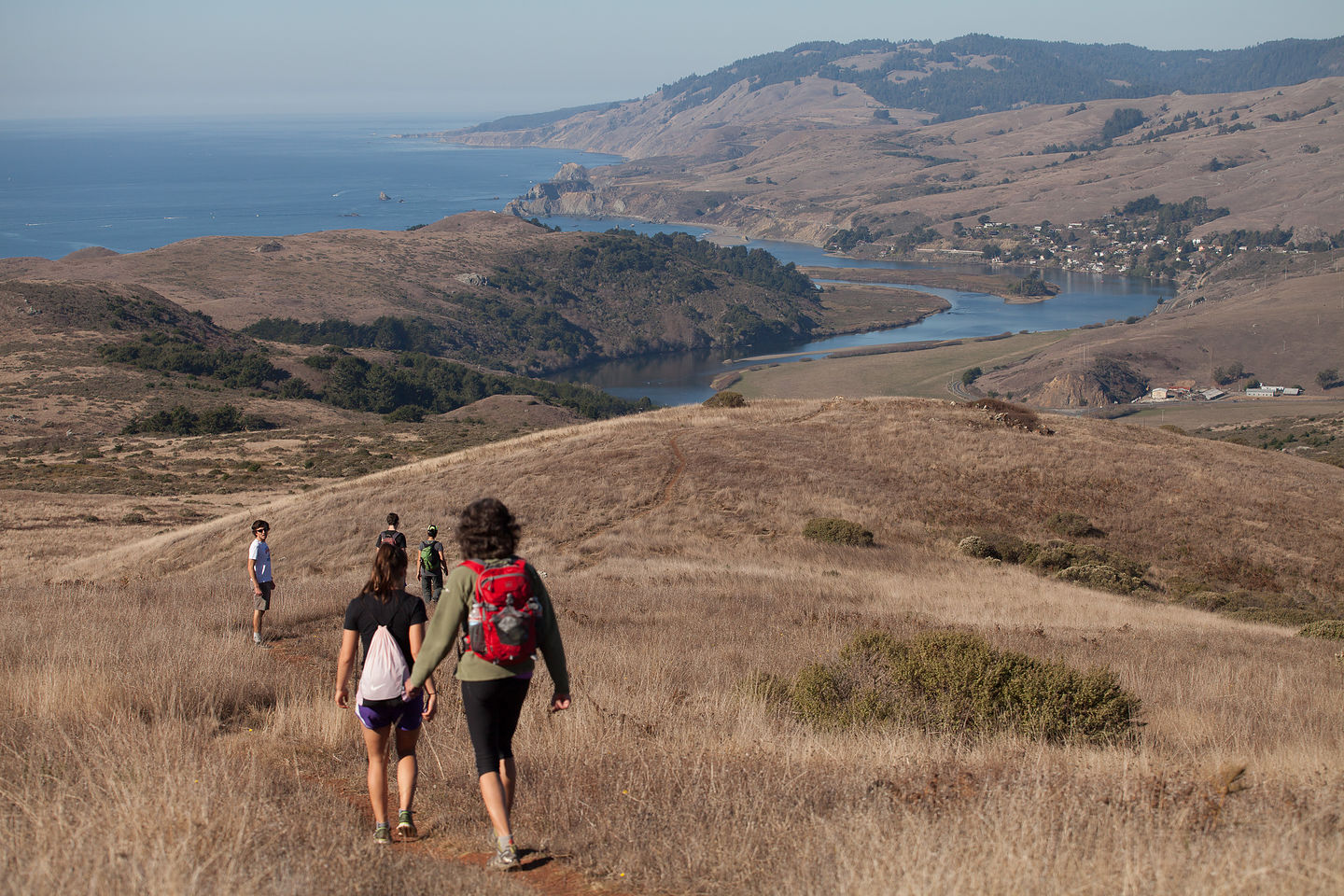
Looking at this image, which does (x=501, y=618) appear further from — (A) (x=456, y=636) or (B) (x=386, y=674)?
(B) (x=386, y=674)

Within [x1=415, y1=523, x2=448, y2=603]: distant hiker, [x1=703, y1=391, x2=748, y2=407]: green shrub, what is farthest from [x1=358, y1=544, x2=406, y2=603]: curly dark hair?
[x1=703, y1=391, x2=748, y2=407]: green shrub

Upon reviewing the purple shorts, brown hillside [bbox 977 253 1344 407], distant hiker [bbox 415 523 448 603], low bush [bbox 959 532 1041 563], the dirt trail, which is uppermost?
the purple shorts

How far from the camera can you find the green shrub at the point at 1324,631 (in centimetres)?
1497

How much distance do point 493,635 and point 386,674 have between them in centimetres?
92

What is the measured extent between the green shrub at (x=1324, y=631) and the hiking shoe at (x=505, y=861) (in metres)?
15.0

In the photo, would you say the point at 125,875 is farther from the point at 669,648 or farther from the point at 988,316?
the point at 988,316

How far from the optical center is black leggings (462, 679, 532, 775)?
4.75m

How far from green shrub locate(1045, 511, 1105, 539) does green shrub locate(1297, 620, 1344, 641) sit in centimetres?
908

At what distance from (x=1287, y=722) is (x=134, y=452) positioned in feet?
164

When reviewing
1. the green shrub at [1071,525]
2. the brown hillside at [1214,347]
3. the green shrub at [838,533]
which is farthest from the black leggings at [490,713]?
the brown hillside at [1214,347]

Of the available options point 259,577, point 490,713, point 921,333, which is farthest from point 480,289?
point 490,713

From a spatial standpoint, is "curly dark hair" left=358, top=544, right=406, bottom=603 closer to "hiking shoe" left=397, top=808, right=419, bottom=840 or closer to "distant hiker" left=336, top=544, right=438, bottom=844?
"distant hiker" left=336, top=544, right=438, bottom=844

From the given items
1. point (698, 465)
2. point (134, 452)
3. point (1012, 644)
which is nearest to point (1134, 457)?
point (698, 465)

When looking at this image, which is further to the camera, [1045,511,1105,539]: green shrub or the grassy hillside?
the grassy hillside
